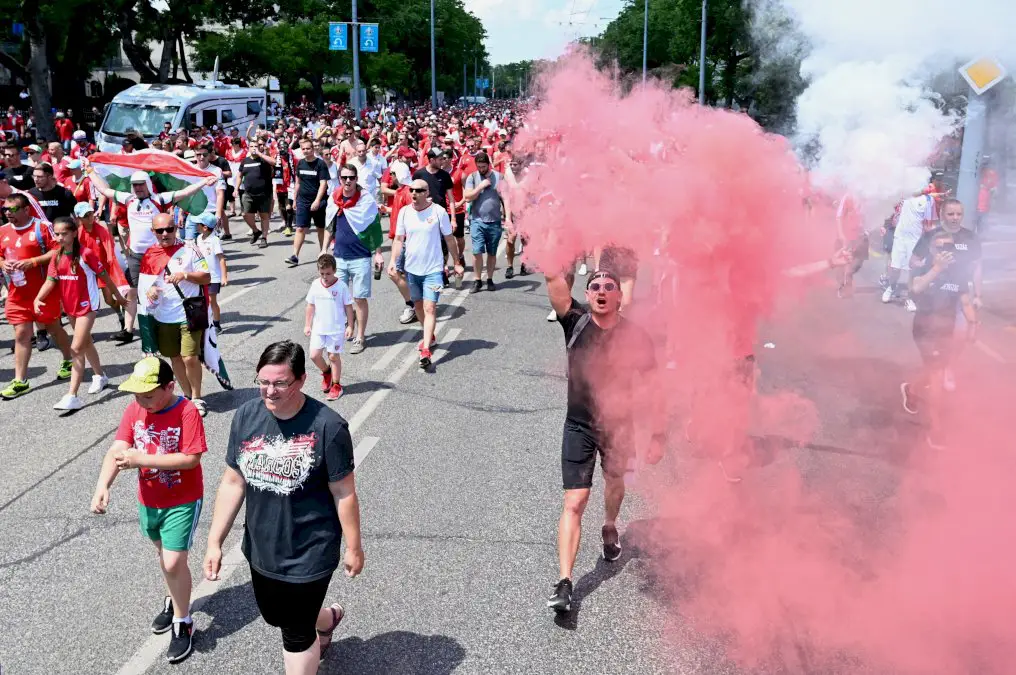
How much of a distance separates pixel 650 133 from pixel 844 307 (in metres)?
6.62

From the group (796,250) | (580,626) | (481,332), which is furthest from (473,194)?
(580,626)

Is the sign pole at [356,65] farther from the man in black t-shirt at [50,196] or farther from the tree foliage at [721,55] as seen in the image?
the man in black t-shirt at [50,196]

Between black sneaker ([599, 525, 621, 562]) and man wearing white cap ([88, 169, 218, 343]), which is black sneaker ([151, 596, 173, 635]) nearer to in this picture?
black sneaker ([599, 525, 621, 562])

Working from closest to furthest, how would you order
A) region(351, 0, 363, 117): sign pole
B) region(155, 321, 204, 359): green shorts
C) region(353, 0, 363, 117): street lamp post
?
region(155, 321, 204, 359): green shorts → region(351, 0, 363, 117): sign pole → region(353, 0, 363, 117): street lamp post

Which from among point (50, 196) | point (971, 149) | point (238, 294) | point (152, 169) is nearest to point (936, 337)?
point (971, 149)

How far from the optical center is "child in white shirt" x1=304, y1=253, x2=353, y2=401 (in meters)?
8.01

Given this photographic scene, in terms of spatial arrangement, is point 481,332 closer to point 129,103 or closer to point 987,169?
point 987,169

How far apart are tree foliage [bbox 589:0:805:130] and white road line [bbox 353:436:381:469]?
4.05 metres

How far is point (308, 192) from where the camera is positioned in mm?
14625

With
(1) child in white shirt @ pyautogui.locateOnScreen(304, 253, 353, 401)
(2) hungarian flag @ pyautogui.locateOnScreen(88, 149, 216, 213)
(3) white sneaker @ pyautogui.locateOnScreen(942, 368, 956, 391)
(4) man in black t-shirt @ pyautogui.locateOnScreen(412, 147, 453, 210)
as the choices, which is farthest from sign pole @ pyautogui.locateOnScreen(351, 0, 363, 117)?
(3) white sneaker @ pyautogui.locateOnScreen(942, 368, 956, 391)

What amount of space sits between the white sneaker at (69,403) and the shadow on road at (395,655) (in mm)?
4666

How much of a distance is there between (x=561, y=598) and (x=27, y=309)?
6.21 metres

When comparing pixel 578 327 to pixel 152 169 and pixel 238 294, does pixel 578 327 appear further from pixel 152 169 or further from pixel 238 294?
pixel 238 294

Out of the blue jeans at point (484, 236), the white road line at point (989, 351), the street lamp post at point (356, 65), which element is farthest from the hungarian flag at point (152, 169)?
the street lamp post at point (356, 65)
